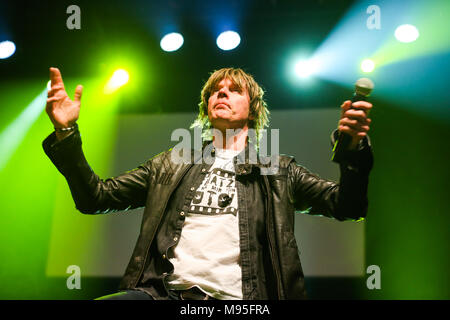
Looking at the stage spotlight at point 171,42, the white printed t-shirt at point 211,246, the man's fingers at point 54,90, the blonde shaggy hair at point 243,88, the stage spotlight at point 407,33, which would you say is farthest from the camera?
the stage spotlight at point 171,42

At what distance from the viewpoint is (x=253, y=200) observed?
1.76 m

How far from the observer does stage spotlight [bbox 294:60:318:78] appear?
10.5 feet

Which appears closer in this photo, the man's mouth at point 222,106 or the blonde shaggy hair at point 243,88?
the man's mouth at point 222,106

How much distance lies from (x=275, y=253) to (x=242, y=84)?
114cm

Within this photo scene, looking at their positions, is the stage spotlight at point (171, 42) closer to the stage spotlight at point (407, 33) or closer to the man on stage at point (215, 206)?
the man on stage at point (215, 206)

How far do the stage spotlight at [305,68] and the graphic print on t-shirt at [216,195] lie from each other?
1.73 metres

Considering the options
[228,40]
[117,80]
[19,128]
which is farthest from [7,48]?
[228,40]

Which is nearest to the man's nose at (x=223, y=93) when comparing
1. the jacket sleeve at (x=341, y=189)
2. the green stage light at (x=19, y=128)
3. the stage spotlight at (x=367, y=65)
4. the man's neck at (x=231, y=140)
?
the man's neck at (x=231, y=140)

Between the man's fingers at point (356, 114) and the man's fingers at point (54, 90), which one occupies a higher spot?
the man's fingers at point (54, 90)

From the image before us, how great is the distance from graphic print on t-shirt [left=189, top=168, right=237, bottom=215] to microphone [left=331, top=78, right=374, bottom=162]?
544 mm

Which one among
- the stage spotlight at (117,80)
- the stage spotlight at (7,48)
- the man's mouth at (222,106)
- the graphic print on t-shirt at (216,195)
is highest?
the stage spotlight at (7,48)

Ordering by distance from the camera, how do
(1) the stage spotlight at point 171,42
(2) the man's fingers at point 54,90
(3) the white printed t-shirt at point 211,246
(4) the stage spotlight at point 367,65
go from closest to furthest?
(3) the white printed t-shirt at point 211,246
(2) the man's fingers at point 54,90
(4) the stage spotlight at point 367,65
(1) the stage spotlight at point 171,42

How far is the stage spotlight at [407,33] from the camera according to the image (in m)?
2.96

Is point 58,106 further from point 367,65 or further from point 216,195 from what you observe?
point 367,65
